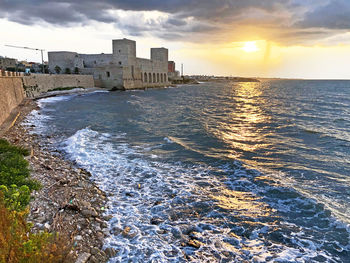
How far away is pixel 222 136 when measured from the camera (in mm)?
13047

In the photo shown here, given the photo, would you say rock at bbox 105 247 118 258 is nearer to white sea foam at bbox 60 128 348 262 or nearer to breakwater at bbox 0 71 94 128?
white sea foam at bbox 60 128 348 262

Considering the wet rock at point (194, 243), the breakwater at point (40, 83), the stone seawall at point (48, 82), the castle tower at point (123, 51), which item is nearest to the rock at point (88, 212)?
the wet rock at point (194, 243)

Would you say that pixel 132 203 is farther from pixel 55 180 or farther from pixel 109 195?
pixel 55 180

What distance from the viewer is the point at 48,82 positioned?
3606cm

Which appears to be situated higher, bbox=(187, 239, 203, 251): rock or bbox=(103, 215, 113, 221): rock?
bbox=(103, 215, 113, 221): rock

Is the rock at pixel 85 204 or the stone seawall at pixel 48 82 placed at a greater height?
the stone seawall at pixel 48 82

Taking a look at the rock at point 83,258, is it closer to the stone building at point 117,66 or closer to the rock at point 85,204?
the rock at point 85,204

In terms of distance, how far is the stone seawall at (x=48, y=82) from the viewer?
30.5 m

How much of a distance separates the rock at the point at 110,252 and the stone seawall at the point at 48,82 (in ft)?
103

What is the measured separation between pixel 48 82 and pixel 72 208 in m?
36.7

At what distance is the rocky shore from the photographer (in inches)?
156

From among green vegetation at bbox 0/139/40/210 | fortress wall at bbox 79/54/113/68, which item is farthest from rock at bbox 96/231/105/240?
fortress wall at bbox 79/54/113/68

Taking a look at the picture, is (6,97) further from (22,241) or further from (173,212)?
(22,241)

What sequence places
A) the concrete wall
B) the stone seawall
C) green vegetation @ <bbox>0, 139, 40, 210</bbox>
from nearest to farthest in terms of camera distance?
green vegetation @ <bbox>0, 139, 40, 210</bbox> → the concrete wall → the stone seawall
